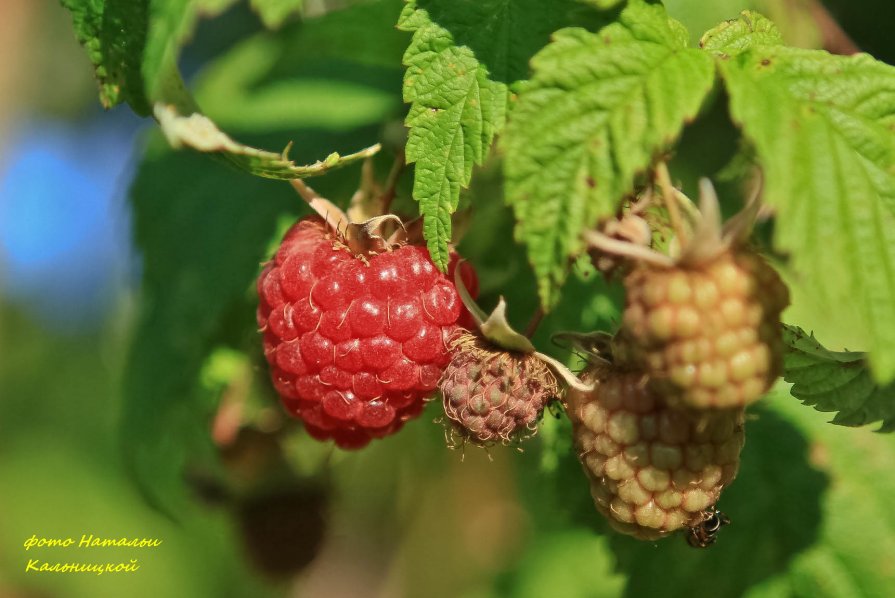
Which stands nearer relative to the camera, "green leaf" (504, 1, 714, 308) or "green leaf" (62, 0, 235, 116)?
"green leaf" (504, 1, 714, 308)

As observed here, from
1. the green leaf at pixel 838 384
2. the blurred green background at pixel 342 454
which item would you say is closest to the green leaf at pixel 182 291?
the blurred green background at pixel 342 454

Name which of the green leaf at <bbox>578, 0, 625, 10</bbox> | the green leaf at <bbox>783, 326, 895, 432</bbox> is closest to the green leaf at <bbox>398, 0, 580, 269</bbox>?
the green leaf at <bbox>578, 0, 625, 10</bbox>

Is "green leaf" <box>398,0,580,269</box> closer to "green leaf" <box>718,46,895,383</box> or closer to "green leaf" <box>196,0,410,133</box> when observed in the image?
"green leaf" <box>718,46,895,383</box>

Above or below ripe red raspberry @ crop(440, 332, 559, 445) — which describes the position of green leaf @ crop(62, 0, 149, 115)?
above

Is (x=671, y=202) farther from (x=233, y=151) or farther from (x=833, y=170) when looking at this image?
(x=233, y=151)

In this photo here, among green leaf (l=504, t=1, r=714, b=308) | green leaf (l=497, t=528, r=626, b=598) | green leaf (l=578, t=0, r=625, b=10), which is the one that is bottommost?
green leaf (l=497, t=528, r=626, b=598)
